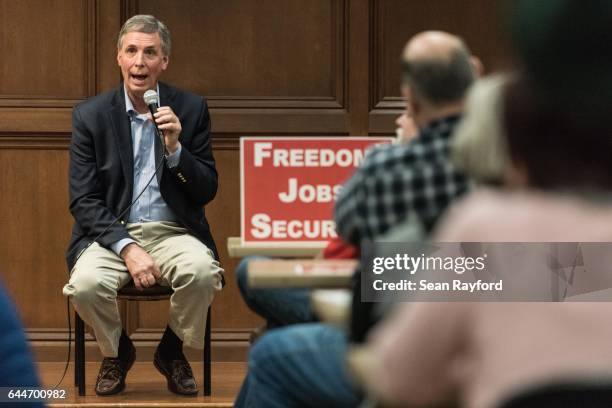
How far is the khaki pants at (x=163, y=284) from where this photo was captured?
420cm

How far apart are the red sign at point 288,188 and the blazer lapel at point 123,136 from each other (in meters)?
1.55

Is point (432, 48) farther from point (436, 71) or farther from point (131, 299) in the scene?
point (131, 299)

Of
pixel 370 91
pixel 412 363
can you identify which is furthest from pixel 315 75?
pixel 412 363

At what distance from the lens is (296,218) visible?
114 inches

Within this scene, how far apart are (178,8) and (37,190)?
1.00 metres

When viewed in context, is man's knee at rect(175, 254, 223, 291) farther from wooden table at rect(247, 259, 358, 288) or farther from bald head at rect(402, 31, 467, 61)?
bald head at rect(402, 31, 467, 61)

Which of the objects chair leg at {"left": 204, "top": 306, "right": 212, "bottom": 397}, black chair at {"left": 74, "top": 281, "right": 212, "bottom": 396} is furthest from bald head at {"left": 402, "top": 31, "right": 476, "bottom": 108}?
A: chair leg at {"left": 204, "top": 306, "right": 212, "bottom": 397}

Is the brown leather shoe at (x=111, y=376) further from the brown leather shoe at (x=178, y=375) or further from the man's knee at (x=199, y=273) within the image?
the man's knee at (x=199, y=273)

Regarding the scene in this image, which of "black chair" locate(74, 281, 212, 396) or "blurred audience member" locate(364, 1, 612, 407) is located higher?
"blurred audience member" locate(364, 1, 612, 407)

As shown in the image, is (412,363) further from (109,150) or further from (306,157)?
(109,150)

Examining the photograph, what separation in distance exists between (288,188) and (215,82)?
242cm

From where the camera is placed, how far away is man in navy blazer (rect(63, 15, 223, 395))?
4238 millimetres

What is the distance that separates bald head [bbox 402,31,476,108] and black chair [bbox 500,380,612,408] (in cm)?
117

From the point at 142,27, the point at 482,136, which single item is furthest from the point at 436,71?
the point at 142,27
